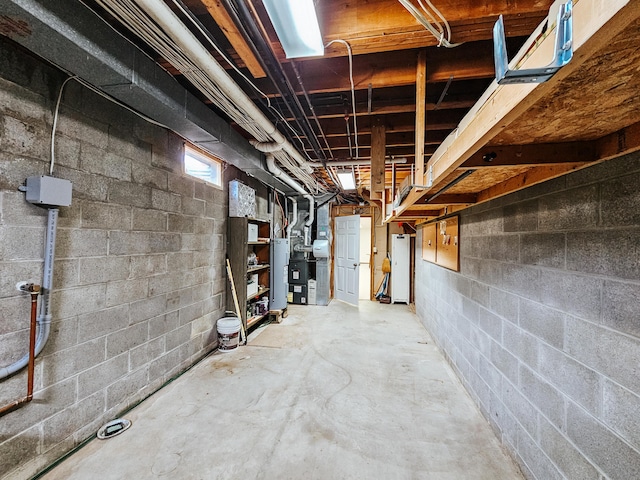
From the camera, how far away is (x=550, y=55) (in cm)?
54

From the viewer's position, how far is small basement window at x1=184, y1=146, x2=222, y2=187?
2740 mm

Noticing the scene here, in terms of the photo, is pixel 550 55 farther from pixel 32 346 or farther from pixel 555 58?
pixel 32 346

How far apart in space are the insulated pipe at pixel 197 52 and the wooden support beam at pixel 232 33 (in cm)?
13

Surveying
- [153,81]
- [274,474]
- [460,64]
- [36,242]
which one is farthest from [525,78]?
[36,242]

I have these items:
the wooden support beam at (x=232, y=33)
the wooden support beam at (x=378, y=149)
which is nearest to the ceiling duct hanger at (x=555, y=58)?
the wooden support beam at (x=232, y=33)

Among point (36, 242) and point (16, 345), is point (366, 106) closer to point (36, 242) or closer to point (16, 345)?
point (36, 242)

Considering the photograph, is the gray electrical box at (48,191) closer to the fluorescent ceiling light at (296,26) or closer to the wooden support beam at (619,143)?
the fluorescent ceiling light at (296,26)

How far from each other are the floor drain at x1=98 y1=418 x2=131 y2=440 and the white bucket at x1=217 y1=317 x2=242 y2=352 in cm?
127

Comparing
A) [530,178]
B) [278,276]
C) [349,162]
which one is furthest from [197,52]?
[278,276]

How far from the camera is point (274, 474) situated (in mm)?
1509

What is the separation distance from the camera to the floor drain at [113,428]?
1765 millimetres

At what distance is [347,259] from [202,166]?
3.64 meters

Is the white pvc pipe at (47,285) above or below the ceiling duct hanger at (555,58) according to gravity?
below

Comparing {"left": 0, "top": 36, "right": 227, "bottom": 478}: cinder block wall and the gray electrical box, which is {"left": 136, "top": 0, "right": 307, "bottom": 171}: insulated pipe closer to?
{"left": 0, "top": 36, "right": 227, "bottom": 478}: cinder block wall
